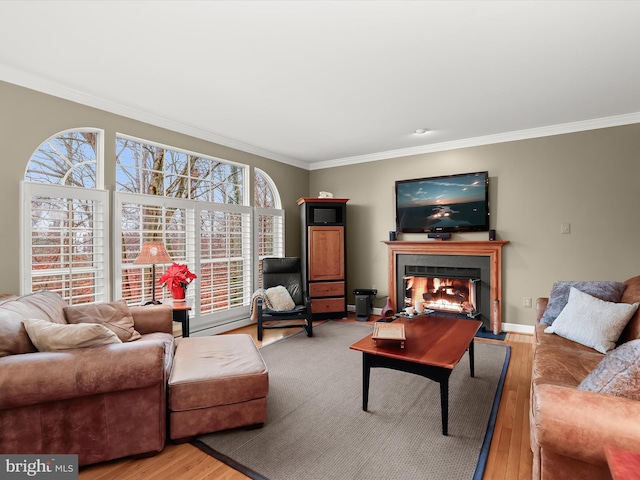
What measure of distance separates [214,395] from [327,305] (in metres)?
3.31

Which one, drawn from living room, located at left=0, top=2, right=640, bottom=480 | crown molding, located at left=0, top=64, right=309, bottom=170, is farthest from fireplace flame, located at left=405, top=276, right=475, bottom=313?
crown molding, located at left=0, top=64, right=309, bottom=170

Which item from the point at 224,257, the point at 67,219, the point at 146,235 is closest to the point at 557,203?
the point at 224,257

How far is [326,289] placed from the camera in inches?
210

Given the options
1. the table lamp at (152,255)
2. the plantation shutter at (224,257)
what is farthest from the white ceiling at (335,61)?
the table lamp at (152,255)

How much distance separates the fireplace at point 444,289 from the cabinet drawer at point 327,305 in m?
1.01

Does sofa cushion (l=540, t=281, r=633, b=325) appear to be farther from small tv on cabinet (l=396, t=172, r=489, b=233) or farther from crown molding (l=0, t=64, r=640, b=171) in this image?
crown molding (l=0, t=64, r=640, b=171)

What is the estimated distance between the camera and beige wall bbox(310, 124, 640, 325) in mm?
3924

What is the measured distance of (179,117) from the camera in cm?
386

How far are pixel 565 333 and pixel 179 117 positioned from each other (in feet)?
14.1

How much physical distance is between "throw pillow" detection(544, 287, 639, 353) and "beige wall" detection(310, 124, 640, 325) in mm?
1727

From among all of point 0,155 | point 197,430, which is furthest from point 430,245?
point 0,155

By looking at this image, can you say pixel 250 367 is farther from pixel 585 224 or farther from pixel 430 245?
pixel 585 224

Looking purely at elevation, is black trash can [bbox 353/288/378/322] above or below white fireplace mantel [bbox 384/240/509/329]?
below

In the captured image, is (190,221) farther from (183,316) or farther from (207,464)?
(207,464)
